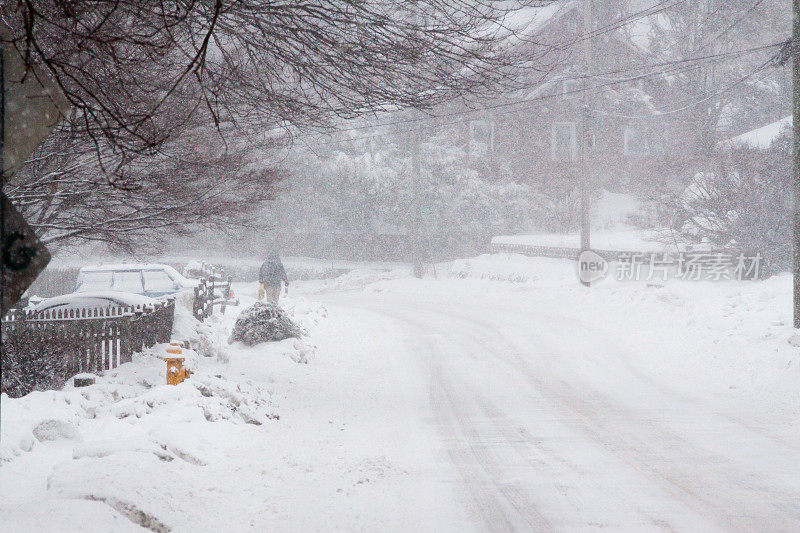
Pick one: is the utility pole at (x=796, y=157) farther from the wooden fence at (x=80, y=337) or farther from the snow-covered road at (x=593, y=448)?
the wooden fence at (x=80, y=337)

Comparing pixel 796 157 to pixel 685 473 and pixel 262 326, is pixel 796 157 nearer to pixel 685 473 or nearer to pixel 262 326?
pixel 685 473

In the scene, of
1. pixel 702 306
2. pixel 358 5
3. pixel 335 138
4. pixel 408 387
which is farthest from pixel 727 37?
pixel 358 5

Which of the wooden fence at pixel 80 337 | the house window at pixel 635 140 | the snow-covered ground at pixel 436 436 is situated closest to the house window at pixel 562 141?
the house window at pixel 635 140

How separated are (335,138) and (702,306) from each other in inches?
1218

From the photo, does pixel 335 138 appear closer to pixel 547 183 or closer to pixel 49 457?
pixel 547 183

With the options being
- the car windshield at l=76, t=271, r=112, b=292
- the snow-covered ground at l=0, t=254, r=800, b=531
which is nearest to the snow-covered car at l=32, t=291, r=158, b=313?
the snow-covered ground at l=0, t=254, r=800, b=531

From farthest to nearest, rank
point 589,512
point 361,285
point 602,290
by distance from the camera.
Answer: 1. point 361,285
2. point 602,290
3. point 589,512

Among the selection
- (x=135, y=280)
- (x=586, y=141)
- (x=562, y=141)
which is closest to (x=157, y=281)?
(x=135, y=280)

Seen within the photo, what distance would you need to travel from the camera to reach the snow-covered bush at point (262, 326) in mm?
12773

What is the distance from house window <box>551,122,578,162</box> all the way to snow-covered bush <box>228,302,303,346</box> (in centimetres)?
2750

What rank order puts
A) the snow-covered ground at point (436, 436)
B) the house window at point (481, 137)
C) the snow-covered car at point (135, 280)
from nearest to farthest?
the snow-covered ground at point (436, 436), the snow-covered car at point (135, 280), the house window at point (481, 137)

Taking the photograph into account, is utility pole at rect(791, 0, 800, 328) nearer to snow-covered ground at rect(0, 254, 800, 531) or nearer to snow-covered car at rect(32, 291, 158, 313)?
snow-covered ground at rect(0, 254, 800, 531)

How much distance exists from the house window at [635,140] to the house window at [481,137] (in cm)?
740

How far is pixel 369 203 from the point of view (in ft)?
144
